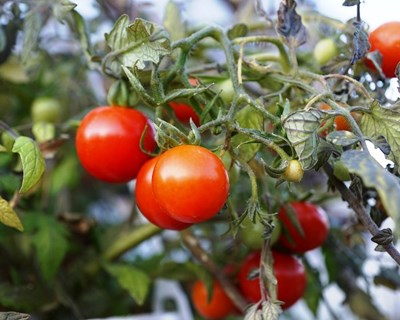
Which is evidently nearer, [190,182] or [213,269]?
[190,182]

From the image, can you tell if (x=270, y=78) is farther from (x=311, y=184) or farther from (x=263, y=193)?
(x=311, y=184)

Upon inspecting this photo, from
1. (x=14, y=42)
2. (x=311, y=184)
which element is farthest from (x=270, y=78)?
(x=311, y=184)

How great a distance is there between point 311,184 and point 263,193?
514 mm

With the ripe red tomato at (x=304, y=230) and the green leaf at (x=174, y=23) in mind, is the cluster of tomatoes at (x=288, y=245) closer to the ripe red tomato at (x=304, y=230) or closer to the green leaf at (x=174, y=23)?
the ripe red tomato at (x=304, y=230)

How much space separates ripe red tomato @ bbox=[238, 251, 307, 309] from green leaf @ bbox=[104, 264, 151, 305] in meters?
0.13

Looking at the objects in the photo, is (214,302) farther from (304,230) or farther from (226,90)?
(226,90)

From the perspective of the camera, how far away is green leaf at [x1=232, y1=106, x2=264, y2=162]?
491 mm

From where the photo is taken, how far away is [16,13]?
73 centimetres

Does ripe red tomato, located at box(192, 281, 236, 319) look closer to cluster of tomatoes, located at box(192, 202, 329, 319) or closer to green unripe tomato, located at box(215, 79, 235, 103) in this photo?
cluster of tomatoes, located at box(192, 202, 329, 319)

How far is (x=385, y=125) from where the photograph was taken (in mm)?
452

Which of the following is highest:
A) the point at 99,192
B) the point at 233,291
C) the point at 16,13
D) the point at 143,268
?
the point at 16,13

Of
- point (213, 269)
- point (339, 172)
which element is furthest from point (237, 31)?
point (213, 269)

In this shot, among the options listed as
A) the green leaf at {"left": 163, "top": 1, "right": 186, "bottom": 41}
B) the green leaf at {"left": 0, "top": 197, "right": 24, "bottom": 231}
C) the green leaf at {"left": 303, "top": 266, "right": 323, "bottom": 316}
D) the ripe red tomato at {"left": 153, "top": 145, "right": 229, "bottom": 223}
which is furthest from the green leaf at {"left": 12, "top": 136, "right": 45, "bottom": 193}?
the green leaf at {"left": 303, "top": 266, "right": 323, "bottom": 316}

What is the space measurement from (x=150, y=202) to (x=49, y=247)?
0.32 meters
